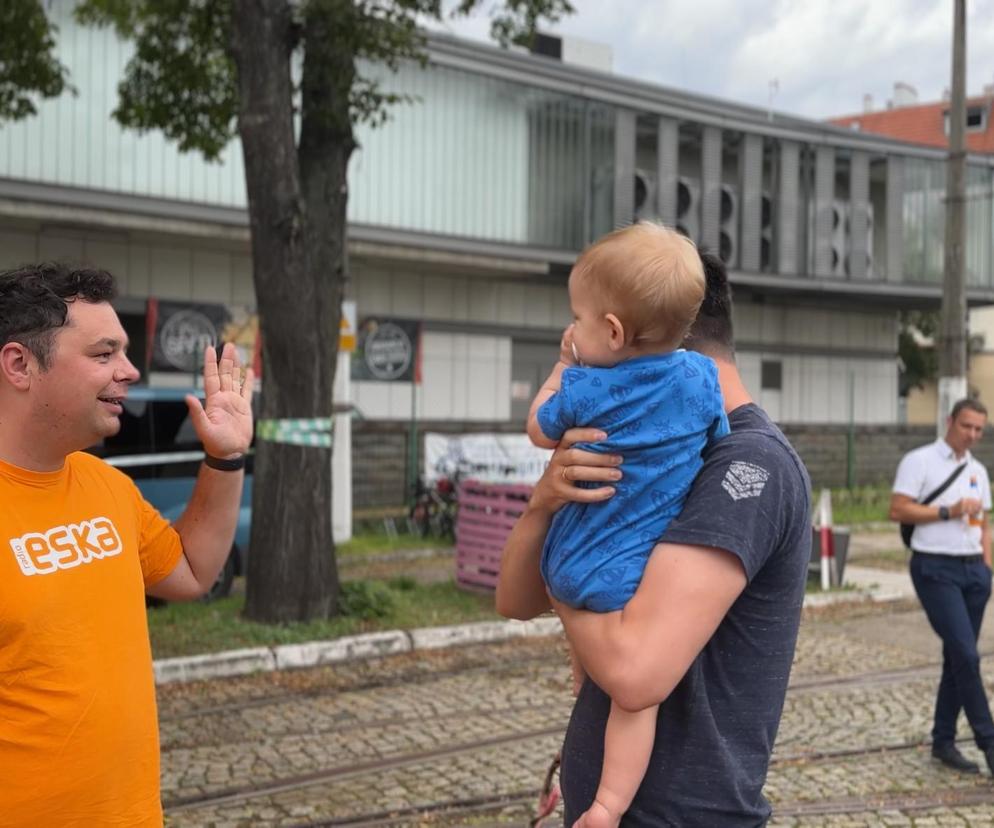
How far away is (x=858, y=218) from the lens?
26.1m

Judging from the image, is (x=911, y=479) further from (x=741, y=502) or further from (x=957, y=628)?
(x=741, y=502)

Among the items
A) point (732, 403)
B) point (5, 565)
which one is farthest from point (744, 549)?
point (5, 565)

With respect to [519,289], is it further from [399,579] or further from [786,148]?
[399,579]

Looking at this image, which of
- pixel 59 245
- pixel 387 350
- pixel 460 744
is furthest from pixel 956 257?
pixel 59 245

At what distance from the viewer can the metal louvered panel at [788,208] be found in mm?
25031

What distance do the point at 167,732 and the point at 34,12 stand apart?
26.6 ft

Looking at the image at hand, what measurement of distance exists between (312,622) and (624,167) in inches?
595

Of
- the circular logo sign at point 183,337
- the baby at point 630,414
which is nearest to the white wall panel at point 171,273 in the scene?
the circular logo sign at point 183,337

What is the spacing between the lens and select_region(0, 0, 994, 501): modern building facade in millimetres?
17016

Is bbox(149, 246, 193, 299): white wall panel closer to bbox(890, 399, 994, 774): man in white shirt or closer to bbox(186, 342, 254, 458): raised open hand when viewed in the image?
bbox(890, 399, 994, 774): man in white shirt

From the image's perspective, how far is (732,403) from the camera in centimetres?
226

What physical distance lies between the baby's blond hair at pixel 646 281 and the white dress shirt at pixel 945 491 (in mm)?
4927

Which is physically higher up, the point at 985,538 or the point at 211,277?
the point at 211,277

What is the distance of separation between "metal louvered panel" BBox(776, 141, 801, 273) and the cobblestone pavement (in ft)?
54.2
